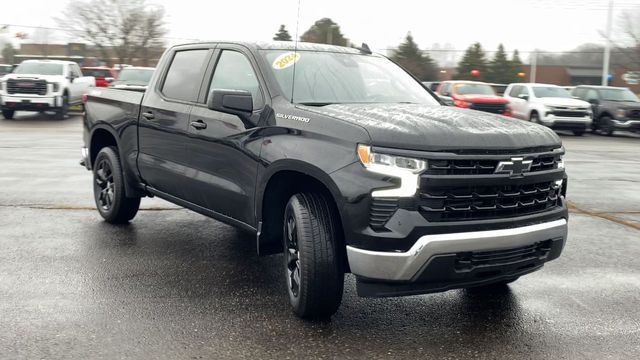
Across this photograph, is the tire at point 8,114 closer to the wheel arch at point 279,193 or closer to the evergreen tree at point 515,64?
the wheel arch at point 279,193

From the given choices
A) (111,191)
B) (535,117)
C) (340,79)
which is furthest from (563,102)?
(340,79)

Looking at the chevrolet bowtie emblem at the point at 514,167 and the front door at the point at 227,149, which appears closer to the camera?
the chevrolet bowtie emblem at the point at 514,167

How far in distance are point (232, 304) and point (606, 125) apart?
70.8 ft

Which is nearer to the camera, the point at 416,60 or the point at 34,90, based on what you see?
the point at 34,90

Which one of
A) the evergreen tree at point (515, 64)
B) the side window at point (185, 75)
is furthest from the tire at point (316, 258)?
the evergreen tree at point (515, 64)

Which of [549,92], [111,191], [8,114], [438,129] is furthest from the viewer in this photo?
[549,92]

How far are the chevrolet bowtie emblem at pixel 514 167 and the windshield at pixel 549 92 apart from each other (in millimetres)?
20864

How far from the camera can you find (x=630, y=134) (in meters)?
25.8

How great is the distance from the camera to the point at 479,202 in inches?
159

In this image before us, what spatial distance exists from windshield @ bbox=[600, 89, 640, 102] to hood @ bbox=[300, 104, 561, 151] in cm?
2143

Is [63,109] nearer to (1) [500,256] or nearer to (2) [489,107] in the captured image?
(2) [489,107]

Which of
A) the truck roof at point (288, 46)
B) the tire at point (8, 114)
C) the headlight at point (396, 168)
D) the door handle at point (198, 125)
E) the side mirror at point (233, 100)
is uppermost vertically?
the truck roof at point (288, 46)

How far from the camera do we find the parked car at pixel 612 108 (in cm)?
2300

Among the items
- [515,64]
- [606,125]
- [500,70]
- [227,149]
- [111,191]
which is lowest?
[111,191]
